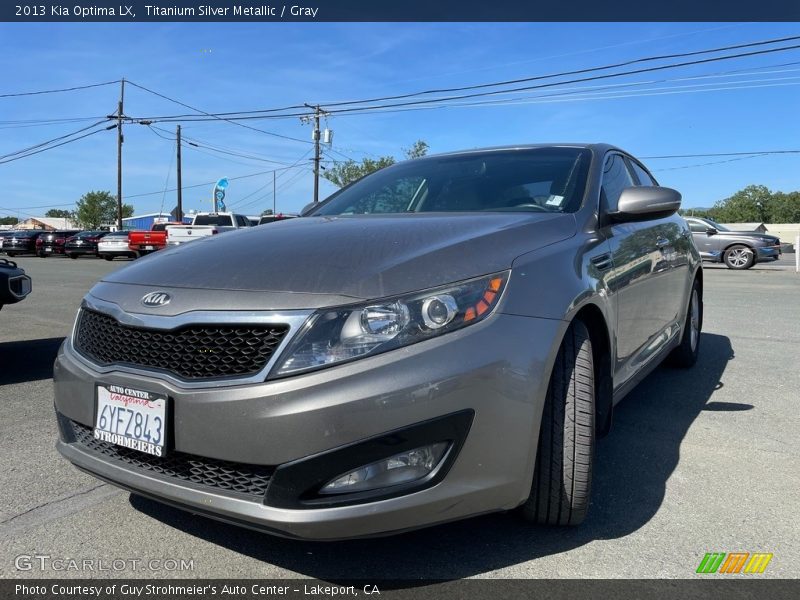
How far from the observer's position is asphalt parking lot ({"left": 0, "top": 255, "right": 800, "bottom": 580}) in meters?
2.15

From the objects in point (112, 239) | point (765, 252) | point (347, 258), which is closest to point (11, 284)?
point (347, 258)

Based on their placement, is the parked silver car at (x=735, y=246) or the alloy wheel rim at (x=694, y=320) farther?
the parked silver car at (x=735, y=246)

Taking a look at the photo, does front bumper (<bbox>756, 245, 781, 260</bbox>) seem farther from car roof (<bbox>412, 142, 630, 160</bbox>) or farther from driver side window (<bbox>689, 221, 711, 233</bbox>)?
car roof (<bbox>412, 142, 630, 160</bbox>)

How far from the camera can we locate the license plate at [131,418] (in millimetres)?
1952

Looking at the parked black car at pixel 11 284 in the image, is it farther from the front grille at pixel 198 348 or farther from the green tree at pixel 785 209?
the green tree at pixel 785 209

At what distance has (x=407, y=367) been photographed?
5.92 ft

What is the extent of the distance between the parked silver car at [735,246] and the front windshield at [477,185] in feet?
56.6

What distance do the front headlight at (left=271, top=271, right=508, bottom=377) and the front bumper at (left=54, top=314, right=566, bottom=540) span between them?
33mm

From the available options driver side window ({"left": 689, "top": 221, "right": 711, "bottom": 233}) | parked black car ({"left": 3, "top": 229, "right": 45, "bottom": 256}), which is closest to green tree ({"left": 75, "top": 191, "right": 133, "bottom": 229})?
parked black car ({"left": 3, "top": 229, "right": 45, "bottom": 256})

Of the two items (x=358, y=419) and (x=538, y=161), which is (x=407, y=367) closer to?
(x=358, y=419)

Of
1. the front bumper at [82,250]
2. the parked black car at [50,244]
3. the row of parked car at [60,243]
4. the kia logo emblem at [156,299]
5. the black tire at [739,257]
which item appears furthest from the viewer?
the parked black car at [50,244]

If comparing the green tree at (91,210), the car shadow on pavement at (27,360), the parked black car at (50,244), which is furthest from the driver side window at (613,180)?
the green tree at (91,210)

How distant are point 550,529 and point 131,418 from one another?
151 centimetres

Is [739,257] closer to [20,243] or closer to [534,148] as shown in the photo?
[534,148]
